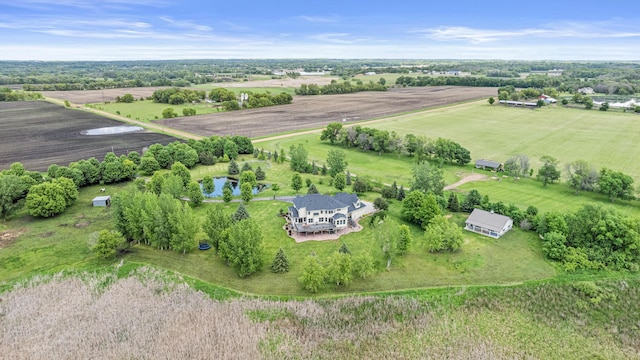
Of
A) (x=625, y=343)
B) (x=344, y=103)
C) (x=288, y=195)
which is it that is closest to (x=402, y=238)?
(x=625, y=343)

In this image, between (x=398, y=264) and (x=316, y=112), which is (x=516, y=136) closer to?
(x=316, y=112)

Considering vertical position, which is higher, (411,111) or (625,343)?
(411,111)

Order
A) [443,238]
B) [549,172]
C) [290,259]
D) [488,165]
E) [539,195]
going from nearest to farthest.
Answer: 1. [290,259]
2. [443,238]
3. [539,195]
4. [549,172]
5. [488,165]

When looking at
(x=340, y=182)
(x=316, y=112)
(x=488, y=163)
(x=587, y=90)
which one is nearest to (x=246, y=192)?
(x=340, y=182)

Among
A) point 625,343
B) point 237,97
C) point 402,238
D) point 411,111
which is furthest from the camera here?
point 237,97

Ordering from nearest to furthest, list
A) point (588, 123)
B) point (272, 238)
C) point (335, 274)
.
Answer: point (335, 274) → point (272, 238) → point (588, 123)

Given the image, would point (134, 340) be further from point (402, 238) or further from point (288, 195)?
point (288, 195)
